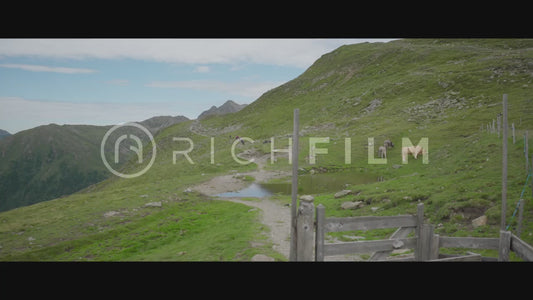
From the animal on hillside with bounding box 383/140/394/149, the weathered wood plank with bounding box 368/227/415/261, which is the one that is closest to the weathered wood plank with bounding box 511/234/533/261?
the weathered wood plank with bounding box 368/227/415/261

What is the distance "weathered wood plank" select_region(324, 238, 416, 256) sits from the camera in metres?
9.27

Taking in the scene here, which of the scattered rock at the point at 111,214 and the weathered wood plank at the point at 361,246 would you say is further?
the scattered rock at the point at 111,214

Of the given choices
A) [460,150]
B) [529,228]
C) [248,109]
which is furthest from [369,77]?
[529,228]

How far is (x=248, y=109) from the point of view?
140 meters

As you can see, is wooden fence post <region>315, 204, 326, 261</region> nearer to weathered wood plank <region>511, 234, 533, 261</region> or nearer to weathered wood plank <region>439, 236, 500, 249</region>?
weathered wood plank <region>439, 236, 500, 249</region>

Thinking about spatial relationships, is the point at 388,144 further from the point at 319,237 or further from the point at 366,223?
the point at 319,237

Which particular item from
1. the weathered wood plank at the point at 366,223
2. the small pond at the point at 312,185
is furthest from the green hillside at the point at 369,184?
the weathered wood plank at the point at 366,223

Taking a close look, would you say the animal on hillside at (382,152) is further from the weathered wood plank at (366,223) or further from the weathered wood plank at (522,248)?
the weathered wood plank at (366,223)

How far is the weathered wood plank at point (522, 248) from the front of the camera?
8.68 m

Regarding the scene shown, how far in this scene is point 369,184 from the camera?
28.2 metres

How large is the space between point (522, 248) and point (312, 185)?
2600cm

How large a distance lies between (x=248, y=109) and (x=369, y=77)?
185ft

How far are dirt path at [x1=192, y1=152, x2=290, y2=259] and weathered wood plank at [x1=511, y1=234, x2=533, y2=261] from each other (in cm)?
861

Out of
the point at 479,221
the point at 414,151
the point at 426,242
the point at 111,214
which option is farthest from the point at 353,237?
the point at 414,151
